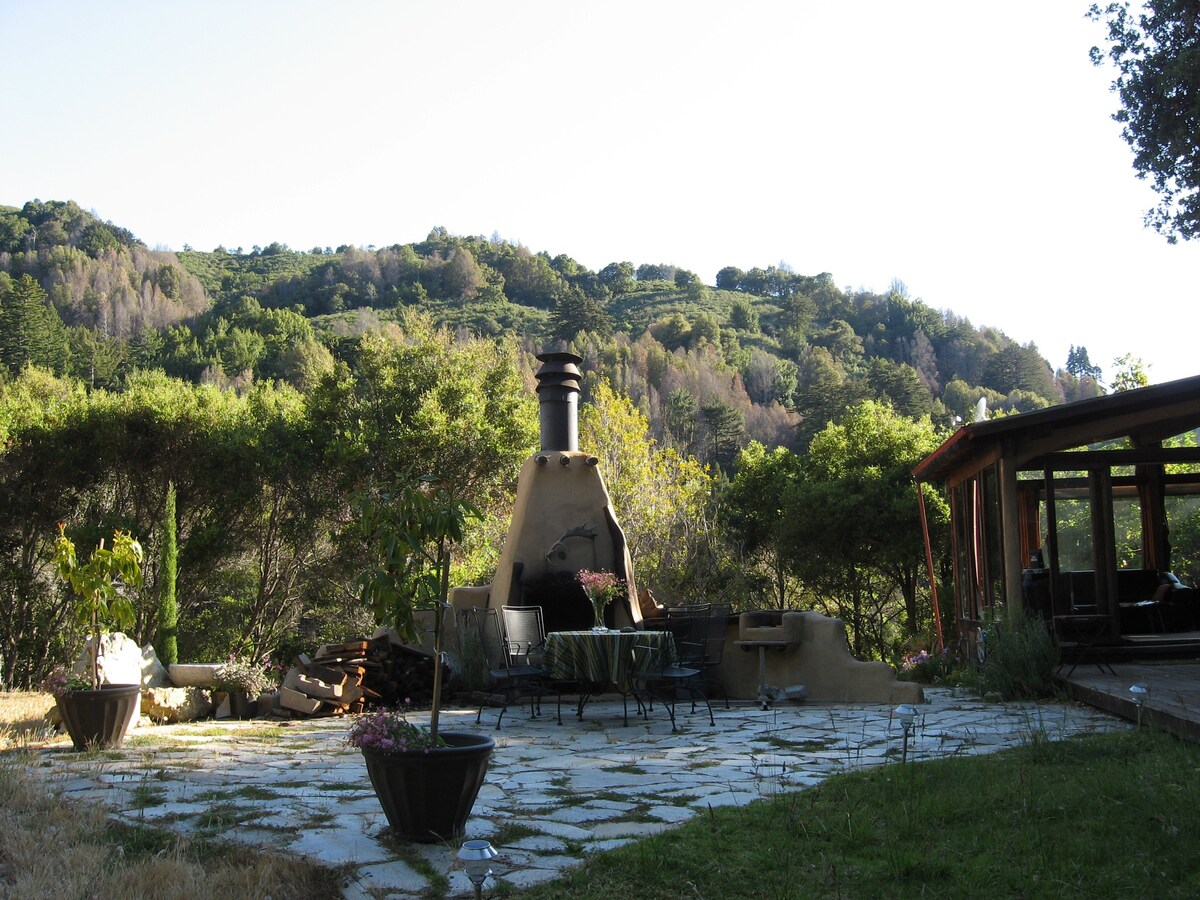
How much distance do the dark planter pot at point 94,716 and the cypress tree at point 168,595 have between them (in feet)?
16.2

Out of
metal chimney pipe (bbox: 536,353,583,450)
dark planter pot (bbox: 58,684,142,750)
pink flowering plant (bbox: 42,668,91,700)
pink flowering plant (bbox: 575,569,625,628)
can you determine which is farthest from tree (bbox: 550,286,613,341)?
dark planter pot (bbox: 58,684,142,750)

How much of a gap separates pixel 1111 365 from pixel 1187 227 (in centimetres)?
763

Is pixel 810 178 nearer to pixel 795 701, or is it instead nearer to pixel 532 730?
pixel 795 701

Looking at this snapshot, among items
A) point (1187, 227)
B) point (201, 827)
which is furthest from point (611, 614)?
point (1187, 227)

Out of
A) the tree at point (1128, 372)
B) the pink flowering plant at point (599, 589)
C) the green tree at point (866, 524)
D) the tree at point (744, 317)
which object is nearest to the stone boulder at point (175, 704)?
the pink flowering plant at point (599, 589)

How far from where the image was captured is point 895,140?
388 inches

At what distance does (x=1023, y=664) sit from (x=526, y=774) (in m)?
5.03

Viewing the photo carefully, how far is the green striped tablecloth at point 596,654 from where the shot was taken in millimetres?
8117

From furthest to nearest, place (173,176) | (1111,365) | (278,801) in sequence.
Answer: (1111,365) → (173,176) → (278,801)

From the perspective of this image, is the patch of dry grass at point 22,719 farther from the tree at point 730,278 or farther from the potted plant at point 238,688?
the tree at point 730,278

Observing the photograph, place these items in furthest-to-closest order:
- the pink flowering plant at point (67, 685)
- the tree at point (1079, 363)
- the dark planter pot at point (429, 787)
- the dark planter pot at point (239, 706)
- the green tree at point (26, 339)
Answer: the tree at point (1079, 363) < the green tree at point (26, 339) < the dark planter pot at point (239, 706) < the pink flowering plant at point (67, 685) < the dark planter pot at point (429, 787)

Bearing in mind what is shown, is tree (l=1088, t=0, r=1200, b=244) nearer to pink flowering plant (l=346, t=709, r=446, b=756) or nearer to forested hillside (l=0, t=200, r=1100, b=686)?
forested hillside (l=0, t=200, r=1100, b=686)

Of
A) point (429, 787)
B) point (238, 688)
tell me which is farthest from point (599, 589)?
point (429, 787)

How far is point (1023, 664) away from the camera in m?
8.66
